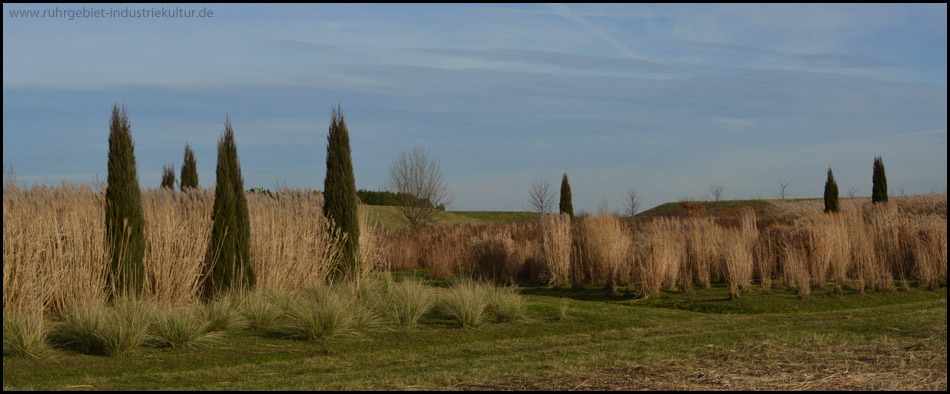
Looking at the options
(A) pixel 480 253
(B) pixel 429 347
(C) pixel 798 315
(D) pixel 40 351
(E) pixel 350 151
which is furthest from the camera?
(A) pixel 480 253

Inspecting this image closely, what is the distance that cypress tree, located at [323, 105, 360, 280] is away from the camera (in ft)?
39.3

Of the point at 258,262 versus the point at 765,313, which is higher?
the point at 258,262

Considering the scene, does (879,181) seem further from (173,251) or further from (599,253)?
(173,251)

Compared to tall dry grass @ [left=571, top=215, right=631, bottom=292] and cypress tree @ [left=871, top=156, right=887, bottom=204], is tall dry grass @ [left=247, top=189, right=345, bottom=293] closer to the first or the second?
tall dry grass @ [left=571, top=215, right=631, bottom=292]

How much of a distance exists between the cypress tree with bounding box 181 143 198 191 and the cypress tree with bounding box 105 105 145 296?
10.1 meters

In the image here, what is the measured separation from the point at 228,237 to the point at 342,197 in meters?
2.26

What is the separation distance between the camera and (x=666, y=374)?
5.46m

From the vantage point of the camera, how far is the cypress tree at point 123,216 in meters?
9.23

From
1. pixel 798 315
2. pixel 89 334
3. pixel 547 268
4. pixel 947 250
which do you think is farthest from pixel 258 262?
pixel 947 250

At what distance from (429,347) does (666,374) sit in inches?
117

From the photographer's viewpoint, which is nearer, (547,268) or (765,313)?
(765,313)

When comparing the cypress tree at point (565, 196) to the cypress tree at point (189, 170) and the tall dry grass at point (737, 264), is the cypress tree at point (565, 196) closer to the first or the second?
the cypress tree at point (189, 170)

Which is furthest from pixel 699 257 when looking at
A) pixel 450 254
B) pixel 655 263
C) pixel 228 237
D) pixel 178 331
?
pixel 178 331

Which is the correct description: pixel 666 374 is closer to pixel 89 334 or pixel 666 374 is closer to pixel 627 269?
pixel 89 334
